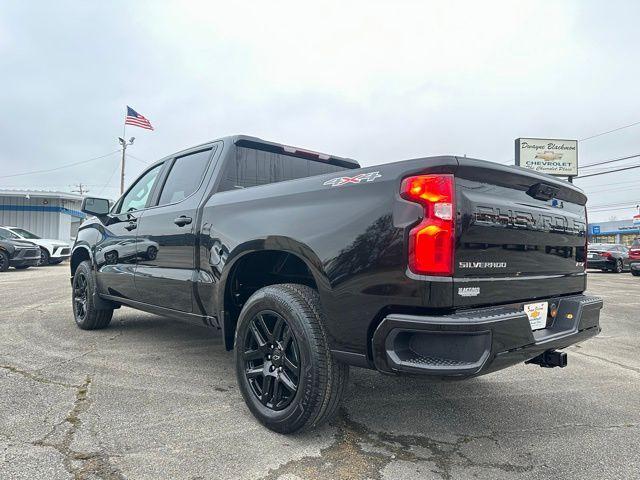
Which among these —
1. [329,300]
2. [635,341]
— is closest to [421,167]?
[329,300]

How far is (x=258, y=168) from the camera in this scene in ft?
12.8

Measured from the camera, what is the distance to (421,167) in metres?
2.30

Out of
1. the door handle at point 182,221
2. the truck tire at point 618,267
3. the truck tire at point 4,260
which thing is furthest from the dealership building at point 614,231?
the door handle at point 182,221

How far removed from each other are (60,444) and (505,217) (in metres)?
2.68

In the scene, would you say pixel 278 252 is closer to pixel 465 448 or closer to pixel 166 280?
pixel 166 280

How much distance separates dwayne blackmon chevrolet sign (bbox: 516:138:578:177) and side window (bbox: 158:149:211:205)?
30.7 m

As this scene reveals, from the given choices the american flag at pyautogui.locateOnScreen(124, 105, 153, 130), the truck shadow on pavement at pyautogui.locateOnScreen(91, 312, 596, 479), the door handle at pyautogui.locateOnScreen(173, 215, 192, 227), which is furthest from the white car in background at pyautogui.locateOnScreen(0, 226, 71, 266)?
the door handle at pyautogui.locateOnScreen(173, 215, 192, 227)

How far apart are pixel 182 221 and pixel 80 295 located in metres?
2.73

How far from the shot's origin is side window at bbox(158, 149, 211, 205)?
3922 millimetres

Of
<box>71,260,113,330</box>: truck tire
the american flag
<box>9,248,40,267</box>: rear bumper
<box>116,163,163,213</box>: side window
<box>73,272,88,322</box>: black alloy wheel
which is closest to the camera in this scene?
<box>116,163,163,213</box>: side window

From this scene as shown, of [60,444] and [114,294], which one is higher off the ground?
[114,294]

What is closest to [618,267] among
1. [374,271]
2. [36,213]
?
[374,271]

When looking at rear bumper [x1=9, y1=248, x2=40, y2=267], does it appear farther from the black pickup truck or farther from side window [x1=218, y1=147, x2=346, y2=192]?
side window [x1=218, y1=147, x2=346, y2=192]

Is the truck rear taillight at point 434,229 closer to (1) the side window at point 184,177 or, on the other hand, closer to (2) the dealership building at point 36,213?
(1) the side window at point 184,177
